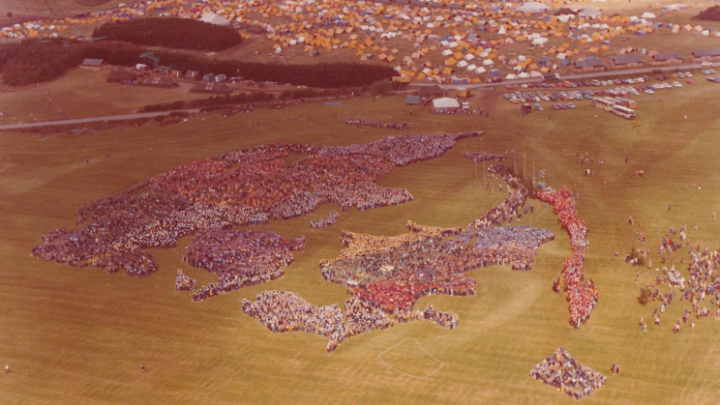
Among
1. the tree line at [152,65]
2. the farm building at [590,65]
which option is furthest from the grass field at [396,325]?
the tree line at [152,65]

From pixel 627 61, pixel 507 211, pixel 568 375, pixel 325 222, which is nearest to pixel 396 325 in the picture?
pixel 568 375

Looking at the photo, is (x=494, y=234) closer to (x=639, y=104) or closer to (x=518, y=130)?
(x=518, y=130)

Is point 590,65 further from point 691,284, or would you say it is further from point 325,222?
point 691,284

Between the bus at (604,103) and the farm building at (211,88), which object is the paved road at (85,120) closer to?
the farm building at (211,88)

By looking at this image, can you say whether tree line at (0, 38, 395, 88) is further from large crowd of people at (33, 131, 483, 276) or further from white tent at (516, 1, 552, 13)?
Answer: white tent at (516, 1, 552, 13)

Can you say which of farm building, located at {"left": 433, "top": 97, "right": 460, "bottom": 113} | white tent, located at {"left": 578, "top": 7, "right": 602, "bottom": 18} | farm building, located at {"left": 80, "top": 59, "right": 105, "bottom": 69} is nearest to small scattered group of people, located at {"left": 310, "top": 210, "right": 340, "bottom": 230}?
farm building, located at {"left": 433, "top": 97, "right": 460, "bottom": 113}

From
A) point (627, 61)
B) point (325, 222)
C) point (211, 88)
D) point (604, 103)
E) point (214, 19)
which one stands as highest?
point (214, 19)
